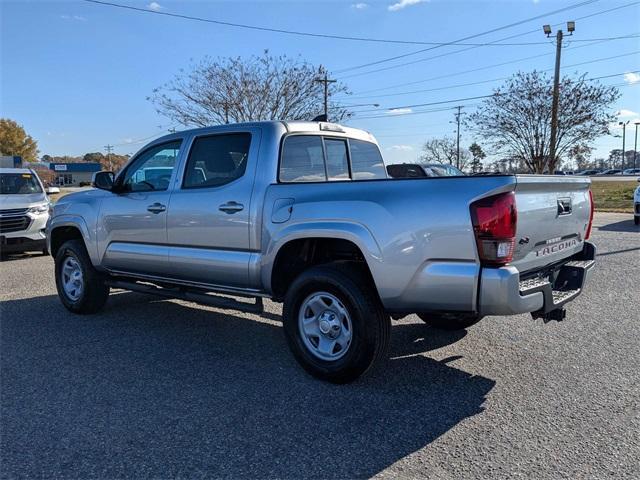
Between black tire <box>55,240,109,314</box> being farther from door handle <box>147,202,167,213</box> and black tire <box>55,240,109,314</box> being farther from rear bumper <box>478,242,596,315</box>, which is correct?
rear bumper <box>478,242,596,315</box>

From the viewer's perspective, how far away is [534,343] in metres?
4.84

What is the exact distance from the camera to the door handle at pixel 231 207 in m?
4.40

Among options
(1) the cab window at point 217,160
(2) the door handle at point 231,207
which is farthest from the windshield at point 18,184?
(2) the door handle at point 231,207

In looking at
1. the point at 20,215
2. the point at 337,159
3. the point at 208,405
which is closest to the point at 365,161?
the point at 337,159

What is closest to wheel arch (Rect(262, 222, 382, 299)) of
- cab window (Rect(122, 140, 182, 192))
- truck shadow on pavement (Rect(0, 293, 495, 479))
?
truck shadow on pavement (Rect(0, 293, 495, 479))

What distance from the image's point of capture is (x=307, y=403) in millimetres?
3617

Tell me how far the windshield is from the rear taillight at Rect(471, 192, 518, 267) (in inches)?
426

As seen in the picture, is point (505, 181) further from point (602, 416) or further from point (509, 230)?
point (602, 416)

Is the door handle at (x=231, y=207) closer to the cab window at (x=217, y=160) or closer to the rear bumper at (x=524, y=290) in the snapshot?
the cab window at (x=217, y=160)

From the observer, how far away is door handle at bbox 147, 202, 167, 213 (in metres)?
5.05

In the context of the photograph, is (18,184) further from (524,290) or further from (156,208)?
(524,290)

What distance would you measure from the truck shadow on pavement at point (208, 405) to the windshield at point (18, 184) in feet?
22.6

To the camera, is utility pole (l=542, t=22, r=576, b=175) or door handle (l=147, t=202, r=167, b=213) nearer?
door handle (l=147, t=202, r=167, b=213)

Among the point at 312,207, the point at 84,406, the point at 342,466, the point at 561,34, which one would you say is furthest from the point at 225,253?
the point at 561,34
